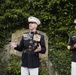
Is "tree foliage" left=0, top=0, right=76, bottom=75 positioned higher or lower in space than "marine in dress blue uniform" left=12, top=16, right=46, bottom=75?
higher

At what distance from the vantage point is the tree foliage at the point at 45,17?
866cm

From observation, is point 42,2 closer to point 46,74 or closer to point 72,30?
point 72,30

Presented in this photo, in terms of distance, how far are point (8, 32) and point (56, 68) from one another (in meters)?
1.98

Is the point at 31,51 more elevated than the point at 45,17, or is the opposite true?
the point at 45,17

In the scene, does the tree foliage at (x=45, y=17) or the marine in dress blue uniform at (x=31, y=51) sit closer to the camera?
the marine in dress blue uniform at (x=31, y=51)

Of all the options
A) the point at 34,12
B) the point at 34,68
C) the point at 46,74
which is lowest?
the point at 46,74

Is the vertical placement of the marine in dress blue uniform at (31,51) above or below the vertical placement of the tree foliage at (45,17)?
below

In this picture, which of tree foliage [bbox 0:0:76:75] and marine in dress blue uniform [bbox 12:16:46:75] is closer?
marine in dress blue uniform [bbox 12:16:46:75]

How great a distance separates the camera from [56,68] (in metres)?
8.12

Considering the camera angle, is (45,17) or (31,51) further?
(45,17)

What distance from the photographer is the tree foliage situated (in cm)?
866

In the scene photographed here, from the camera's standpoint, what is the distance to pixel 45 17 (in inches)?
344

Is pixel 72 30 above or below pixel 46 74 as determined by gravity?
above

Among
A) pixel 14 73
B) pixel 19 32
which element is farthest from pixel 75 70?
pixel 19 32
